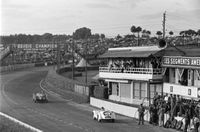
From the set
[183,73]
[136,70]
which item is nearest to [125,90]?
[136,70]

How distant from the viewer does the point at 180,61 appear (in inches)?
1553

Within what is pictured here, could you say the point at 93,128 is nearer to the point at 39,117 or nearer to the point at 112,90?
the point at 39,117

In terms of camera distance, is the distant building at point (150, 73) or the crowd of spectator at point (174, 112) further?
the distant building at point (150, 73)

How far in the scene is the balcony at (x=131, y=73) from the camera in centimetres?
4384

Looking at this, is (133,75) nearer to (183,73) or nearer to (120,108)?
(120,108)

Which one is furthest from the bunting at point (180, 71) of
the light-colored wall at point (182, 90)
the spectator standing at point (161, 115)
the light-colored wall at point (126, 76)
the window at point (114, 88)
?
the window at point (114, 88)

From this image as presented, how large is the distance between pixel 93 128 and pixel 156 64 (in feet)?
47.7

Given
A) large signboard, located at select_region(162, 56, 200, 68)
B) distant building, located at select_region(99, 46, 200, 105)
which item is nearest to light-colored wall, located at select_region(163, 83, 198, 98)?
distant building, located at select_region(99, 46, 200, 105)

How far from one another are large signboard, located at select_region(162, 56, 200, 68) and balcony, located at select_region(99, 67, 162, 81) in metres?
1.70

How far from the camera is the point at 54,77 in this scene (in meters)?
70.1

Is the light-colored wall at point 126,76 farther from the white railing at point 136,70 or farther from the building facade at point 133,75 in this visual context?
the white railing at point 136,70

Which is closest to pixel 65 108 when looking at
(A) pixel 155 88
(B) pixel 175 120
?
(A) pixel 155 88

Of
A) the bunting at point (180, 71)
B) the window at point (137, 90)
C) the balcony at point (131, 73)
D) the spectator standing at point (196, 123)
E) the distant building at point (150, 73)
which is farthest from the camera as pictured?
the window at point (137, 90)

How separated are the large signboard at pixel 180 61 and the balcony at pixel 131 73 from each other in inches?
67.0
